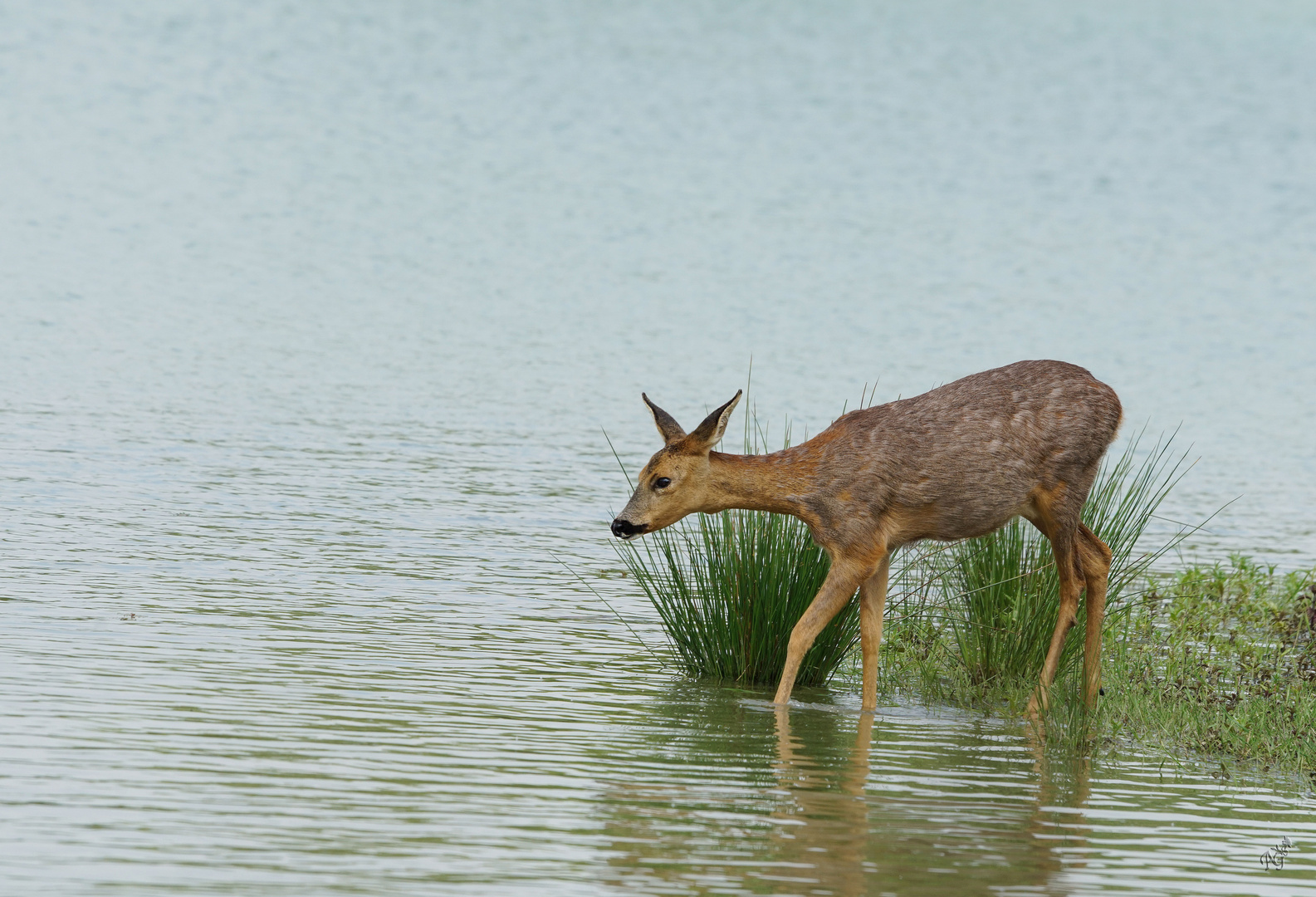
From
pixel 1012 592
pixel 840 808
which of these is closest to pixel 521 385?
pixel 1012 592

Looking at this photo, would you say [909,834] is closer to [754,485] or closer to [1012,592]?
[754,485]

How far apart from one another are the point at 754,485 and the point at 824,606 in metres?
0.71

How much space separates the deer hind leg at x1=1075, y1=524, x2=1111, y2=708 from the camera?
10.8m

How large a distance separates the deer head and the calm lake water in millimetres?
921

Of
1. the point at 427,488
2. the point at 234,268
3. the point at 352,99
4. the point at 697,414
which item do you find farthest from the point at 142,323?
the point at 352,99

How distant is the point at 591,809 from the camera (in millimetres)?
7641

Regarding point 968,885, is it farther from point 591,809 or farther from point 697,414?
point 697,414

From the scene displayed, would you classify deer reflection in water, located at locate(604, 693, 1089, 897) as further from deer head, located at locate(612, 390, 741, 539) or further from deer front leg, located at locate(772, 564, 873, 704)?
deer head, located at locate(612, 390, 741, 539)

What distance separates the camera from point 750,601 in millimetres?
11039

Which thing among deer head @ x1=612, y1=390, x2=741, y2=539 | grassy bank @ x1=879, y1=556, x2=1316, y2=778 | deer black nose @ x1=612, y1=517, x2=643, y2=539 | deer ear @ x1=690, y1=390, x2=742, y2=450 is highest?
deer ear @ x1=690, y1=390, x2=742, y2=450
